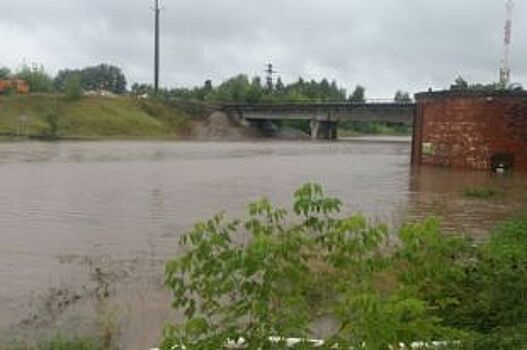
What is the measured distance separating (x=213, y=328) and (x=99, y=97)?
107991 mm

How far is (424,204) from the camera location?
24812mm

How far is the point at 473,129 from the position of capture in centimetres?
4016

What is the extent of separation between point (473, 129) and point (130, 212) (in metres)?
23.3

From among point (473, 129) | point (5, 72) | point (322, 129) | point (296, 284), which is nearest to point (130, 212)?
point (296, 284)

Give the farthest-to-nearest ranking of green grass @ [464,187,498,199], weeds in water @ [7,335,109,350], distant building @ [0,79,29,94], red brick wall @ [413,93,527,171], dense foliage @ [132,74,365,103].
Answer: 1. dense foliage @ [132,74,365,103]
2. distant building @ [0,79,29,94]
3. red brick wall @ [413,93,527,171]
4. green grass @ [464,187,498,199]
5. weeds in water @ [7,335,109,350]

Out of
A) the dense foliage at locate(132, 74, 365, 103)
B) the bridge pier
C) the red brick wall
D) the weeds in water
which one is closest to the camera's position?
the weeds in water

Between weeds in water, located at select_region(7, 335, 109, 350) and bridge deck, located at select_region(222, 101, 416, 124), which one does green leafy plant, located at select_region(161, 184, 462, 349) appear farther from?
bridge deck, located at select_region(222, 101, 416, 124)

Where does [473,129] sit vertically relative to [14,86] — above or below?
below

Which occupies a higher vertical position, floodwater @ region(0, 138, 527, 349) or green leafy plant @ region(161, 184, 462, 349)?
green leafy plant @ region(161, 184, 462, 349)

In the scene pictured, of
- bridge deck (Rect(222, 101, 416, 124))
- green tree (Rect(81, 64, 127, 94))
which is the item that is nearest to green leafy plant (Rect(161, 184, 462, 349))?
bridge deck (Rect(222, 101, 416, 124))

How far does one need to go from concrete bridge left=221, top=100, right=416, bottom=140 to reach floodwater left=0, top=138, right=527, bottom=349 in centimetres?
4573

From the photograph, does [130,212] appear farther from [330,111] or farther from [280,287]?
[330,111]

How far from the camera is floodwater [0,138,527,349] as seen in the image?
10.4 meters

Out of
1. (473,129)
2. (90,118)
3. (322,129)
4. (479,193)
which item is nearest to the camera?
(479,193)
